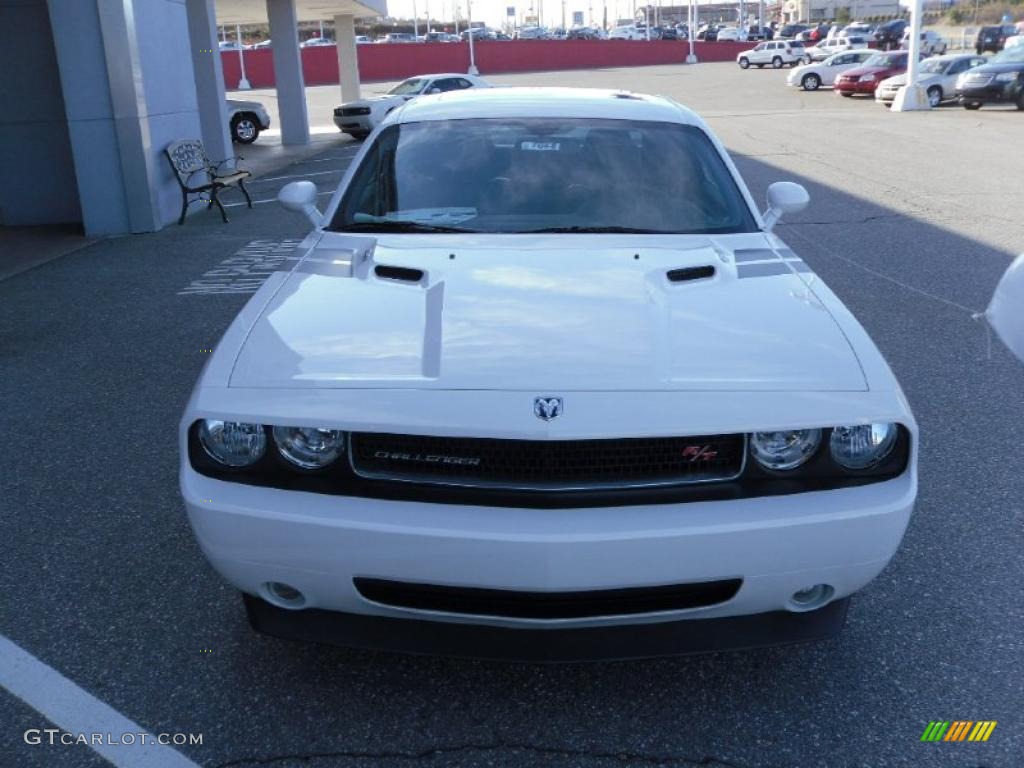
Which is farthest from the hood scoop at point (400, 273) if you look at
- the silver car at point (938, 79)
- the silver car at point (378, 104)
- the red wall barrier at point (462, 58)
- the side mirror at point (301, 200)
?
the red wall barrier at point (462, 58)

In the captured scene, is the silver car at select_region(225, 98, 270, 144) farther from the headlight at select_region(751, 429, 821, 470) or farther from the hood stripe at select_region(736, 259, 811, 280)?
the headlight at select_region(751, 429, 821, 470)

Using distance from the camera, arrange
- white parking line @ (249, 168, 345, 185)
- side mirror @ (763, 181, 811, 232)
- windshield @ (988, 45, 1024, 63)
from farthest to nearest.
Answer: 1. windshield @ (988, 45, 1024, 63)
2. white parking line @ (249, 168, 345, 185)
3. side mirror @ (763, 181, 811, 232)

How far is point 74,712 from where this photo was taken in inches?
114

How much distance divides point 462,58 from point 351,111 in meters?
38.3

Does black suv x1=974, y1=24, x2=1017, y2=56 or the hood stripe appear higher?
black suv x1=974, y1=24, x2=1017, y2=56

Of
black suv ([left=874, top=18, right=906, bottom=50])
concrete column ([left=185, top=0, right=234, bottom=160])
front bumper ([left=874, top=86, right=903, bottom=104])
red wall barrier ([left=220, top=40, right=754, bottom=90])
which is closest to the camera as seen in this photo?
concrete column ([left=185, top=0, right=234, bottom=160])

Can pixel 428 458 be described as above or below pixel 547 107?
below

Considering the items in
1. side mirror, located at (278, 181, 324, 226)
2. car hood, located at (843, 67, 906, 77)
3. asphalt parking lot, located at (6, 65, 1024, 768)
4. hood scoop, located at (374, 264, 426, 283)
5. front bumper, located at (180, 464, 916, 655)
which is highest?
side mirror, located at (278, 181, 324, 226)

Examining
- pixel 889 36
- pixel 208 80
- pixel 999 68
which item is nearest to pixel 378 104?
pixel 208 80

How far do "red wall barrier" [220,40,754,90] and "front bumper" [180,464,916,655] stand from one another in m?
55.7

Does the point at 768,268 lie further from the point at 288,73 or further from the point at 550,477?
the point at 288,73

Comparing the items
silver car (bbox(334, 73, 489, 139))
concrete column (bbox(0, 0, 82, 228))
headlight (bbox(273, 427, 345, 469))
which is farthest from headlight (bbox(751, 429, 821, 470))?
silver car (bbox(334, 73, 489, 139))

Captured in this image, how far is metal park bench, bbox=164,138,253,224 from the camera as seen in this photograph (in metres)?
12.0

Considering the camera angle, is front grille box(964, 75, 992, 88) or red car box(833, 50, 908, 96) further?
red car box(833, 50, 908, 96)
